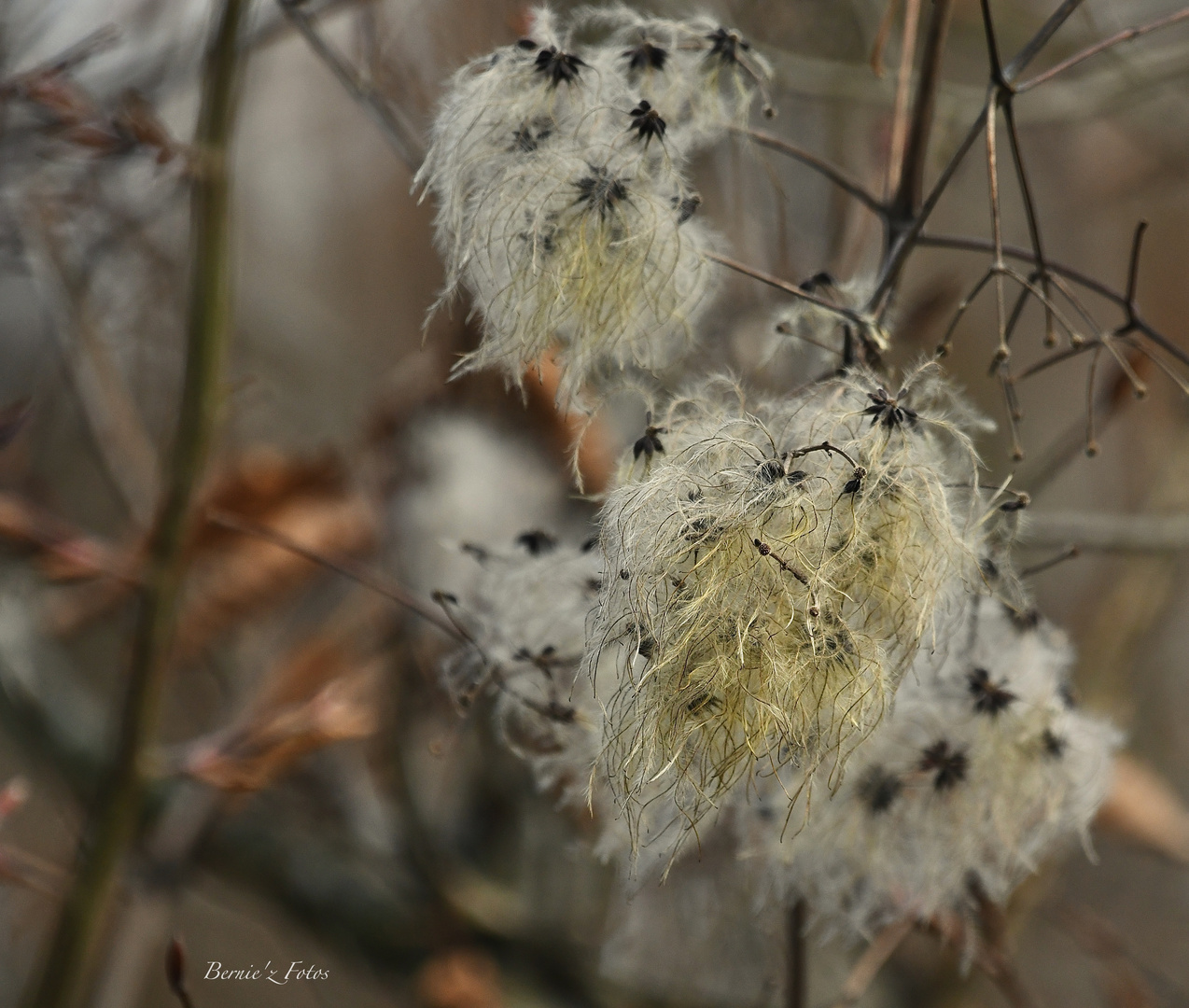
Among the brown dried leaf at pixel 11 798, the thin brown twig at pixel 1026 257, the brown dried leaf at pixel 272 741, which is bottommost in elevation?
the brown dried leaf at pixel 11 798

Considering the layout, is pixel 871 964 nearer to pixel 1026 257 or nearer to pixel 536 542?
pixel 536 542

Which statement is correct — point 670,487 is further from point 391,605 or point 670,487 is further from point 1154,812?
point 1154,812

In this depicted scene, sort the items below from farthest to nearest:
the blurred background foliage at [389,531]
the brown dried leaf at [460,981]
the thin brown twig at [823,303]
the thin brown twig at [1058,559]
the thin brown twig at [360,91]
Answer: the brown dried leaf at [460,981] → the blurred background foliage at [389,531] → the thin brown twig at [360,91] → the thin brown twig at [1058,559] → the thin brown twig at [823,303]

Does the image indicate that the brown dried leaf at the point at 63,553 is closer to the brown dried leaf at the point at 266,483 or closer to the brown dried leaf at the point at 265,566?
the brown dried leaf at the point at 266,483

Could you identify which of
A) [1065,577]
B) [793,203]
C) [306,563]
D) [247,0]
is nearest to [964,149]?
[247,0]

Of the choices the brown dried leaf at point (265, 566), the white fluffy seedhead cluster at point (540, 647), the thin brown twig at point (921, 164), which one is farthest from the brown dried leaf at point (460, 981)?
the thin brown twig at point (921, 164)
